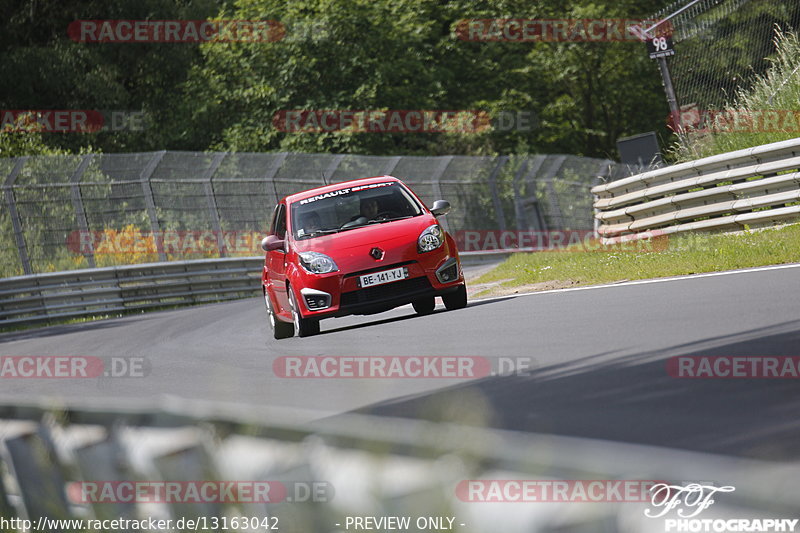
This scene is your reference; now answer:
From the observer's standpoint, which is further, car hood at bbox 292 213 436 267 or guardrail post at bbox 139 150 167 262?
guardrail post at bbox 139 150 167 262

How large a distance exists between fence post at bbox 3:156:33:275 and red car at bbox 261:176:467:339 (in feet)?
34.8

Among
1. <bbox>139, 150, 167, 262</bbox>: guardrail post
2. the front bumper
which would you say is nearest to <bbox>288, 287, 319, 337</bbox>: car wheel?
the front bumper

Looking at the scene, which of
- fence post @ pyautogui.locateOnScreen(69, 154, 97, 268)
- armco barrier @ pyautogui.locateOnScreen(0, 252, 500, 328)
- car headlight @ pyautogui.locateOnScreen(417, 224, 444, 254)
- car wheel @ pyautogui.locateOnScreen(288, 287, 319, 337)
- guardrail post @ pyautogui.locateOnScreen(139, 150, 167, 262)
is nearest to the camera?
car headlight @ pyautogui.locateOnScreen(417, 224, 444, 254)

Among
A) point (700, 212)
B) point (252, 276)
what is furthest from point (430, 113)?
point (700, 212)

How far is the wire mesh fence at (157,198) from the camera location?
23172 mm

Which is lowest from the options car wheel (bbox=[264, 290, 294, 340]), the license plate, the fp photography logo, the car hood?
car wheel (bbox=[264, 290, 294, 340])

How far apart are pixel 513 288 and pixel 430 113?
27.4 metres

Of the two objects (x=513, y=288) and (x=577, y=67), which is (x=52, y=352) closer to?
(x=513, y=288)

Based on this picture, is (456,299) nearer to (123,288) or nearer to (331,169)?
(123,288)

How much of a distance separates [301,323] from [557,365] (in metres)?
5.31

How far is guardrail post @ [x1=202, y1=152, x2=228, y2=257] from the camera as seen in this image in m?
26.1

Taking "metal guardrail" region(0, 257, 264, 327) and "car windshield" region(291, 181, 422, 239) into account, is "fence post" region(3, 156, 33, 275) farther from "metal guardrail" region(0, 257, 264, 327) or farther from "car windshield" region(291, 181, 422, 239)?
"car windshield" region(291, 181, 422, 239)

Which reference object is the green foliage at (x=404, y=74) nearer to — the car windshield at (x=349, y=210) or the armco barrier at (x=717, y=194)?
the armco barrier at (x=717, y=194)

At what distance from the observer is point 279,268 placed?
1364cm
